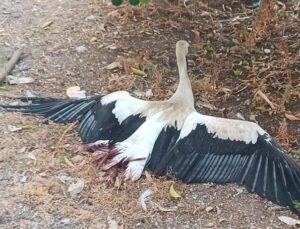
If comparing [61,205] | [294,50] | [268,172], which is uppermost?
[294,50]

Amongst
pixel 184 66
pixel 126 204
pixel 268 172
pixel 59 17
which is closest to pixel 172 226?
pixel 126 204

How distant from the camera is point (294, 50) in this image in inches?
169

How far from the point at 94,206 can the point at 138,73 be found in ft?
3.83

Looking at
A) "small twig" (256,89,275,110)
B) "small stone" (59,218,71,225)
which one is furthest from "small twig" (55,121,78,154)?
"small twig" (256,89,275,110)

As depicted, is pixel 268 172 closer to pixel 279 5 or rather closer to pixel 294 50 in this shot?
pixel 294 50

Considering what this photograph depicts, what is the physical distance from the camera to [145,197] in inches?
122

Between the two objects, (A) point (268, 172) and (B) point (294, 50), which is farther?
(B) point (294, 50)

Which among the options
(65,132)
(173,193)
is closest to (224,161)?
(173,193)

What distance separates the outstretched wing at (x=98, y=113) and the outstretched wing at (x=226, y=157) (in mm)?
239

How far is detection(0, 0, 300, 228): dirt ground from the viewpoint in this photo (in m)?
3.03

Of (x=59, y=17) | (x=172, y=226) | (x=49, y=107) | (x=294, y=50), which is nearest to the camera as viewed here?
(x=172, y=226)

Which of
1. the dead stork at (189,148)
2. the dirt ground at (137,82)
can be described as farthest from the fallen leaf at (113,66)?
the dead stork at (189,148)

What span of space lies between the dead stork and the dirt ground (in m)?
0.06

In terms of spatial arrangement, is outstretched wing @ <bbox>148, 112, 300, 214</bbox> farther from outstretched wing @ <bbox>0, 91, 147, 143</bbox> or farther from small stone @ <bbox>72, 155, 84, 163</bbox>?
small stone @ <bbox>72, 155, 84, 163</bbox>
